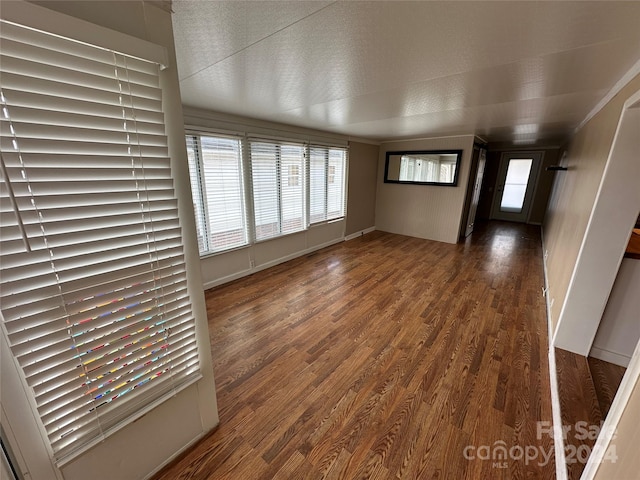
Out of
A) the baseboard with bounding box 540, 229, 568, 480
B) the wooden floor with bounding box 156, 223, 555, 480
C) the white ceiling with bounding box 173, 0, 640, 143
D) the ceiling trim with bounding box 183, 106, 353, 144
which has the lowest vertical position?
the wooden floor with bounding box 156, 223, 555, 480

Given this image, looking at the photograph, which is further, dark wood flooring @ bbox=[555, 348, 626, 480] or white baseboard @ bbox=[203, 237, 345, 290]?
white baseboard @ bbox=[203, 237, 345, 290]

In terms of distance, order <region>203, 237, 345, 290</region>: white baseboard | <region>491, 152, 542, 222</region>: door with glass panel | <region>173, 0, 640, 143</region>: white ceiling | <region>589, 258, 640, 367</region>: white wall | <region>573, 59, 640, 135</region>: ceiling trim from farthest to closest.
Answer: <region>491, 152, 542, 222</region>: door with glass panel, <region>203, 237, 345, 290</region>: white baseboard, <region>589, 258, 640, 367</region>: white wall, <region>573, 59, 640, 135</region>: ceiling trim, <region>173, 0, 640, 143</region>: white ceiling

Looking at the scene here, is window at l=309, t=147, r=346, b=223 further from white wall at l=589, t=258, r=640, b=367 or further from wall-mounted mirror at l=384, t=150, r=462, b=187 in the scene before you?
white wall at l=589, t=258, r=640, b=367

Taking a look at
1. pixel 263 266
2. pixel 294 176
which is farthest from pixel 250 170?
pixel 263 266

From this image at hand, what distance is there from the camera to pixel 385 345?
2.29m

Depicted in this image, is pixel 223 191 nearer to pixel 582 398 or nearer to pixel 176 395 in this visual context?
pixel 176 395

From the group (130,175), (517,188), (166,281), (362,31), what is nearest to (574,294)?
(362,31)

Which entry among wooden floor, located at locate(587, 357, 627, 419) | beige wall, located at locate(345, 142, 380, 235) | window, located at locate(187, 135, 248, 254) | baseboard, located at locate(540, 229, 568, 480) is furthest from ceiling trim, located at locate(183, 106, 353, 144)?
wooden floor, located at locate(587, 357, 627, 419)

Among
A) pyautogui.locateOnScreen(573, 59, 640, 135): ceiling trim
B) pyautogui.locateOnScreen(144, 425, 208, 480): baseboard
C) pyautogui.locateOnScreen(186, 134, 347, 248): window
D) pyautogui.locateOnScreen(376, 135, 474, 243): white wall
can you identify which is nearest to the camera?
pyautogui.locateOnScreen(144, 425, 208, 480): baseboard

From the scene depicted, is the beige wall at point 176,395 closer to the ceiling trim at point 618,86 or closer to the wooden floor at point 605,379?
the wooden floor at point 605,379

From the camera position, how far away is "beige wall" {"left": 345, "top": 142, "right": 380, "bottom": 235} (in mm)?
5348

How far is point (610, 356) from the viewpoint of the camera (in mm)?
2041

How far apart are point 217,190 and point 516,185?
26.9 ft

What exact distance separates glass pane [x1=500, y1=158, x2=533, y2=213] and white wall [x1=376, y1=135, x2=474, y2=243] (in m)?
Result: 3.70
